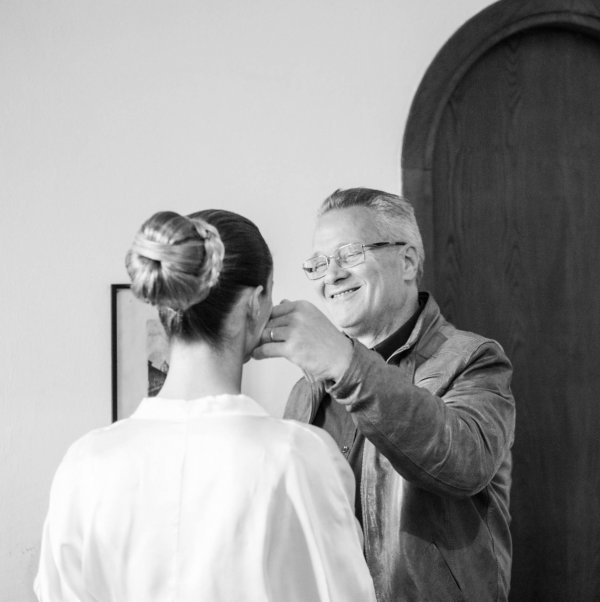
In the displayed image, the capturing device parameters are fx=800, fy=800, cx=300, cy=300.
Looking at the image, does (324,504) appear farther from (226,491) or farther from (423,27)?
(423,27)

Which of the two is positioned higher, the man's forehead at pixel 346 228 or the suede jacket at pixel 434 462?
the man's forehead at pixel 346 228

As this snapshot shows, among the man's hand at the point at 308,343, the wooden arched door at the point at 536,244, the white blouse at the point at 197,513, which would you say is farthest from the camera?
the wooden arched door at the point at 536,244

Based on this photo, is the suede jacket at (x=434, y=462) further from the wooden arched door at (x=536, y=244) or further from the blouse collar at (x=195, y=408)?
the wooden arched door at (x=536, y=244)

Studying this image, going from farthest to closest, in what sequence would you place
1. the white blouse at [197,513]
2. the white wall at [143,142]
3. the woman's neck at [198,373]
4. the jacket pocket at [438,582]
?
the white wall at [143,142] → the jacket pocket at [438,582] → the woman's neck at [198,373] → the white blouse at [197,513]

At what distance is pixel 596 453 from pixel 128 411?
1495 mm

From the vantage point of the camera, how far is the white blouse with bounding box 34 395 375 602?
1.07m

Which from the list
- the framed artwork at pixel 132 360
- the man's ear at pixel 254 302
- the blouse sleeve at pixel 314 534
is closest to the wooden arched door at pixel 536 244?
the framed artwork at pixel 132 360

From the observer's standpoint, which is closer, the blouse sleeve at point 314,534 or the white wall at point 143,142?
the blouse sleeve at point 314,534


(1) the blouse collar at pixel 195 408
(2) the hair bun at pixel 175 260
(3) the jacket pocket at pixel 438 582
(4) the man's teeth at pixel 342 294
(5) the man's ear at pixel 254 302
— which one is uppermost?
(2) the hair bun at pixel 175 260

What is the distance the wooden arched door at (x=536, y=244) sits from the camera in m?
2.51

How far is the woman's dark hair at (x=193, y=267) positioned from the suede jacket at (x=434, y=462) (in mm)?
280

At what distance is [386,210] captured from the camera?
2.00m

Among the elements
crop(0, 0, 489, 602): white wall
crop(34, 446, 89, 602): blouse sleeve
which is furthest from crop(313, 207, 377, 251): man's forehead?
crop(34, 446, 89, 602): blouse sleeve

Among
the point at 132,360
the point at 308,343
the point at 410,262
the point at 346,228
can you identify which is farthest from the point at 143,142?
the point at 308,343
